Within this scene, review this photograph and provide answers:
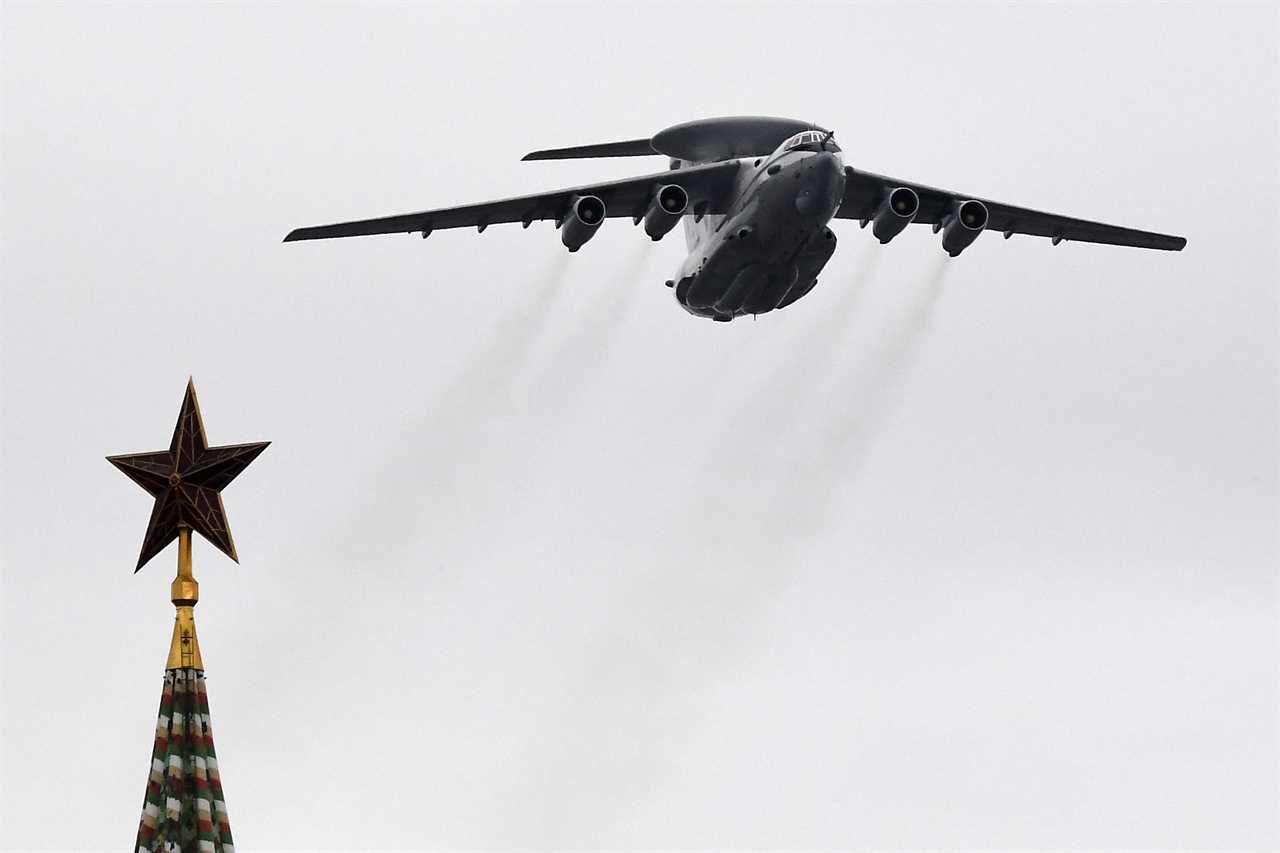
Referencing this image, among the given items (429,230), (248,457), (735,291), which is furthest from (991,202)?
(248,457)

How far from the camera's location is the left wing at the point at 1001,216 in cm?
4503

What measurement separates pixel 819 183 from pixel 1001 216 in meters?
7.90

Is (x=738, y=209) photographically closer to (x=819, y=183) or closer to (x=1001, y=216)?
(x=819, y=183)

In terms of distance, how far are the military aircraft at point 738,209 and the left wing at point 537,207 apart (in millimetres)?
17

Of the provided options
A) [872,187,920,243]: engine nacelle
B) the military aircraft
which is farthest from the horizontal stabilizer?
[872,187,920,243]: engine nacelle

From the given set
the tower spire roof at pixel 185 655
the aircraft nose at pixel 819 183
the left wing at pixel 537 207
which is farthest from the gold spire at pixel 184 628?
the aircraft nose at pixel 819 183

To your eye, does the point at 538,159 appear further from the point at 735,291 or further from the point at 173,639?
the point at 173,639

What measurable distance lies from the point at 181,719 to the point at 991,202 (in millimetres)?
17827

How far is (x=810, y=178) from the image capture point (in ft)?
131

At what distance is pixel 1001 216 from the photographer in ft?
154

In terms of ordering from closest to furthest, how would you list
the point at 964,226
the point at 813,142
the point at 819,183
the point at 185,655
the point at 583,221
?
the point at 185,655 → the point at 819,183 → the point at 813,142 → the point at 583,221 → the point at 964,226

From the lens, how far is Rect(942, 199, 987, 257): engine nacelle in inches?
1726

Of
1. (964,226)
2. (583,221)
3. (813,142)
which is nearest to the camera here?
(813,142)

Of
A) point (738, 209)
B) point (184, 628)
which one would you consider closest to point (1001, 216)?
point (738, 209)
